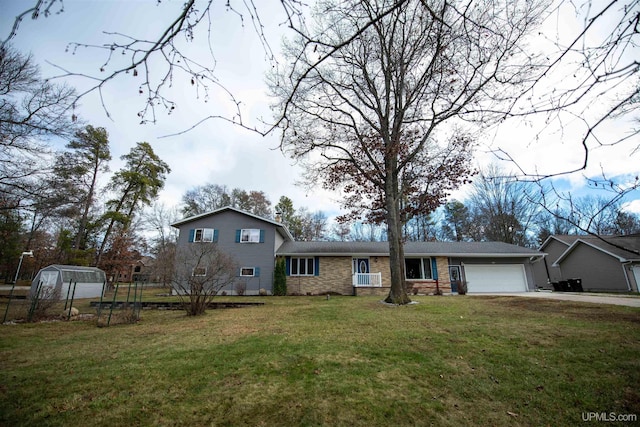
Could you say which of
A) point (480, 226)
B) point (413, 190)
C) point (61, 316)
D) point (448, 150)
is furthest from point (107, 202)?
point (480, 226)

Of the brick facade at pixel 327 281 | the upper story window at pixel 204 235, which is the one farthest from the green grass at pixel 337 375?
the upper story window at pixel 204 235

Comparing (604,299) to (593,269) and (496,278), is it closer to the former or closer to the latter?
(496,278)

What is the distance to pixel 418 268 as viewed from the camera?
20016 mm

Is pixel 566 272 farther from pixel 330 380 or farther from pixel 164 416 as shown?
pixel 164 416

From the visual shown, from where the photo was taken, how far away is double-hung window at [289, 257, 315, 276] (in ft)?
64.1

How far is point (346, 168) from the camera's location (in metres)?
12.7

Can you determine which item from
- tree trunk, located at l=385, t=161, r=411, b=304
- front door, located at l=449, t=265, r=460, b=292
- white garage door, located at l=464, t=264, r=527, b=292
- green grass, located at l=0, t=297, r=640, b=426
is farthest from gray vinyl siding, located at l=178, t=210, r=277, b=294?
white garage door, located at l=464, t=264, r=527, b=292

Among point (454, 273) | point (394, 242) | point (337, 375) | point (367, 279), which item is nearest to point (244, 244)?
point (367, 279)

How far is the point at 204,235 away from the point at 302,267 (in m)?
7.81

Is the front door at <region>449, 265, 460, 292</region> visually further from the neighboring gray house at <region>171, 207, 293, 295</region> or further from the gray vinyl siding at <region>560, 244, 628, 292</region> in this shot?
the neighboring gray house at <region>171, 207, 293, 295</region>

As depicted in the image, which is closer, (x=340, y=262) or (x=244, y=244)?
(x=340, y=262)

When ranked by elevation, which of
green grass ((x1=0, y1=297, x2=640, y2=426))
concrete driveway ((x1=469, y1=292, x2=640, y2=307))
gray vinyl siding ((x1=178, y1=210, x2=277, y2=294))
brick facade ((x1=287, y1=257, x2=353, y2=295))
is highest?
gray vinyl siding ((x1=178, y1=210, x2=277, y2=294))

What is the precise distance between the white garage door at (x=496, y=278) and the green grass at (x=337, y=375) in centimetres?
1316

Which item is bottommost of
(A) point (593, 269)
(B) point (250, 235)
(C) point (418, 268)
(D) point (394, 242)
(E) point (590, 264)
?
(A) point (593, 269)
